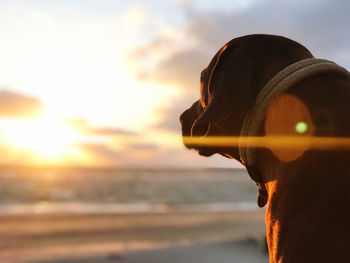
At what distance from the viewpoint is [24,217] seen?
11.4 m

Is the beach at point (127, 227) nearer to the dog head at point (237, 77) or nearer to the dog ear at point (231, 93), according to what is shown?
the dog head at point (237, 77)

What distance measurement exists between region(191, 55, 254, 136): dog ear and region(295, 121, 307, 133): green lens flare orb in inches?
10.7

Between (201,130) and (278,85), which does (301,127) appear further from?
(201,130)

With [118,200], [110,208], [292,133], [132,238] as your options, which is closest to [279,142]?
[292,133]

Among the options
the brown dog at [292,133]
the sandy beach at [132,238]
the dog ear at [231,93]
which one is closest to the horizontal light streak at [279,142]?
the brown dog at [292,133]

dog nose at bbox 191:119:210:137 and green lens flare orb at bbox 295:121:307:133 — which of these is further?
dog nose at bbox 191:119:210:137

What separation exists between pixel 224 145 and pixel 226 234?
25.5 ft

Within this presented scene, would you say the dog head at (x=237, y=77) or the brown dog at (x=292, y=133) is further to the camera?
the dog head at (x=237, y=77)

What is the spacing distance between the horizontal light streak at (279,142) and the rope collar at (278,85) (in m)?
0.04

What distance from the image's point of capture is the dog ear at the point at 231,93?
2176mm

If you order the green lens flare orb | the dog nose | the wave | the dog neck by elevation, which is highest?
the wave

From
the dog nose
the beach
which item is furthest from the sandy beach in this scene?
the dog nose

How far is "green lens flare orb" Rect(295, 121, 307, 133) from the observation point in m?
2.11

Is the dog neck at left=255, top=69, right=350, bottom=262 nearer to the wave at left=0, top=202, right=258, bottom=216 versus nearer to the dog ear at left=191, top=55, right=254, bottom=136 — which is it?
the dog ear at left=191, top=55, right=254, bottom=136
